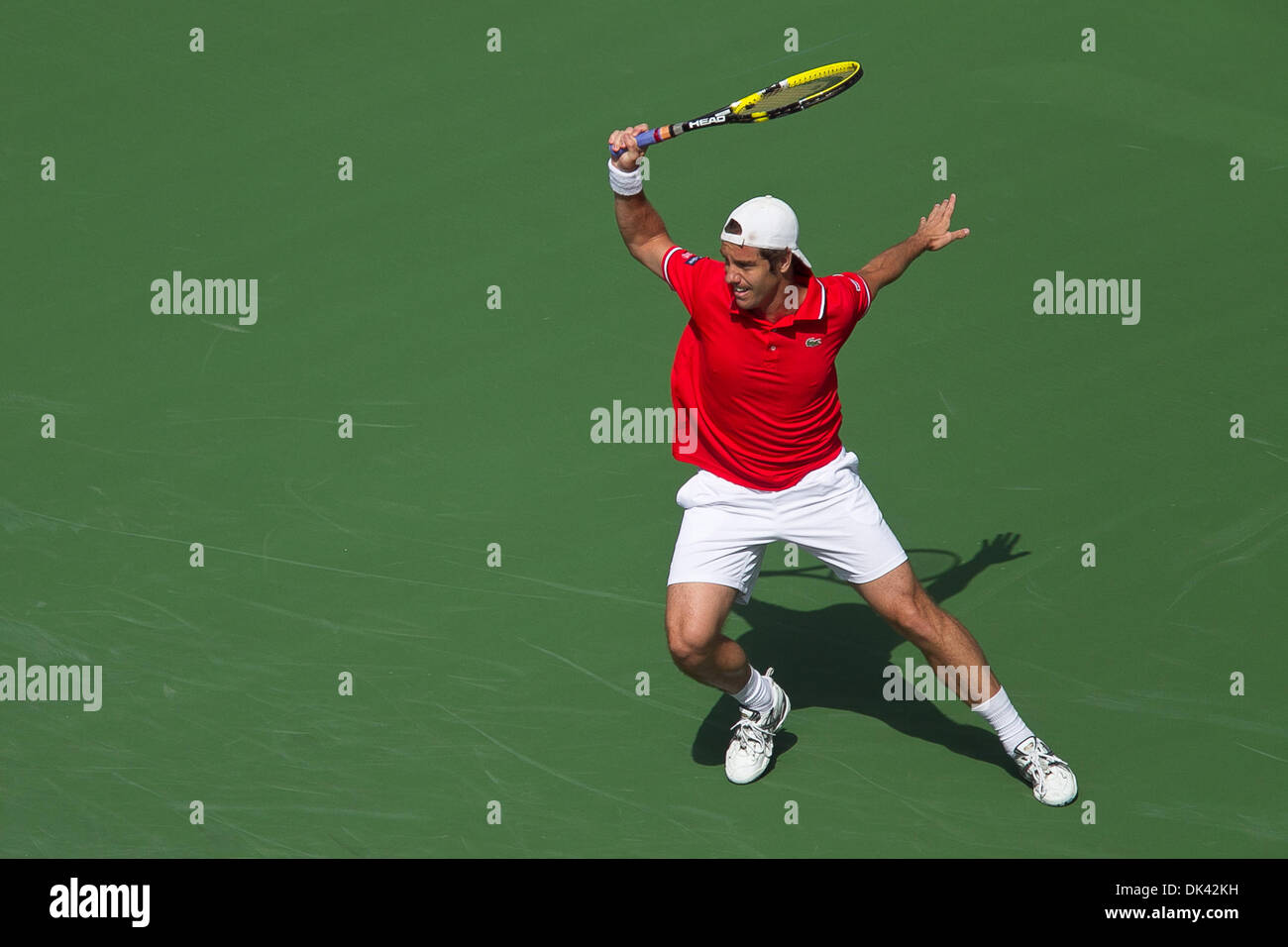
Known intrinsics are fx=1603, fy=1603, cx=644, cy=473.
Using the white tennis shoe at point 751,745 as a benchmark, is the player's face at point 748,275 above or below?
above

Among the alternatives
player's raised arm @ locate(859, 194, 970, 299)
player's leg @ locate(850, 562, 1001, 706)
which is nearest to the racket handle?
player's raised arm @ locate(859, 194, 970, 299)

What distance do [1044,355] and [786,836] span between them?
3.69 meters

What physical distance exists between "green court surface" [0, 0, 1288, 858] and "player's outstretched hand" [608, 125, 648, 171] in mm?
2373

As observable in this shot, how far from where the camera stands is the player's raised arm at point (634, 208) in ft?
21.1

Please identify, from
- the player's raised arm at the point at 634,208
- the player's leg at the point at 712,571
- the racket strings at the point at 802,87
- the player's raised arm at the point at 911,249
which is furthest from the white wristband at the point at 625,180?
the player's leg at the point at 712,571

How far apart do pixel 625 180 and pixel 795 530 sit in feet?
5.22

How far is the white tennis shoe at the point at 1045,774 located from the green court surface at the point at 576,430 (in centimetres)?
9

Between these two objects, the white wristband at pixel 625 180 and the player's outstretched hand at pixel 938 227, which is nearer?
the white wristband at pixel 625 180

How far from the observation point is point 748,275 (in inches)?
246

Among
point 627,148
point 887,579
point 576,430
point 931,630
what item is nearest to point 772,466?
point 887,579

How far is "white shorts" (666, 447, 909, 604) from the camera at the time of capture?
257 inches

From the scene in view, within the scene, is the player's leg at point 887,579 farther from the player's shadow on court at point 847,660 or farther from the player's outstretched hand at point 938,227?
the player's outstretched hand at point 938,227

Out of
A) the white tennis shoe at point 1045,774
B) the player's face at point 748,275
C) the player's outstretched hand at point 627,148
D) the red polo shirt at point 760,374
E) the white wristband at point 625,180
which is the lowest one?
the white tennis shoe at point 1045,774

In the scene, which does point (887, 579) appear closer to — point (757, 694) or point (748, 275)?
point (757, 694)
